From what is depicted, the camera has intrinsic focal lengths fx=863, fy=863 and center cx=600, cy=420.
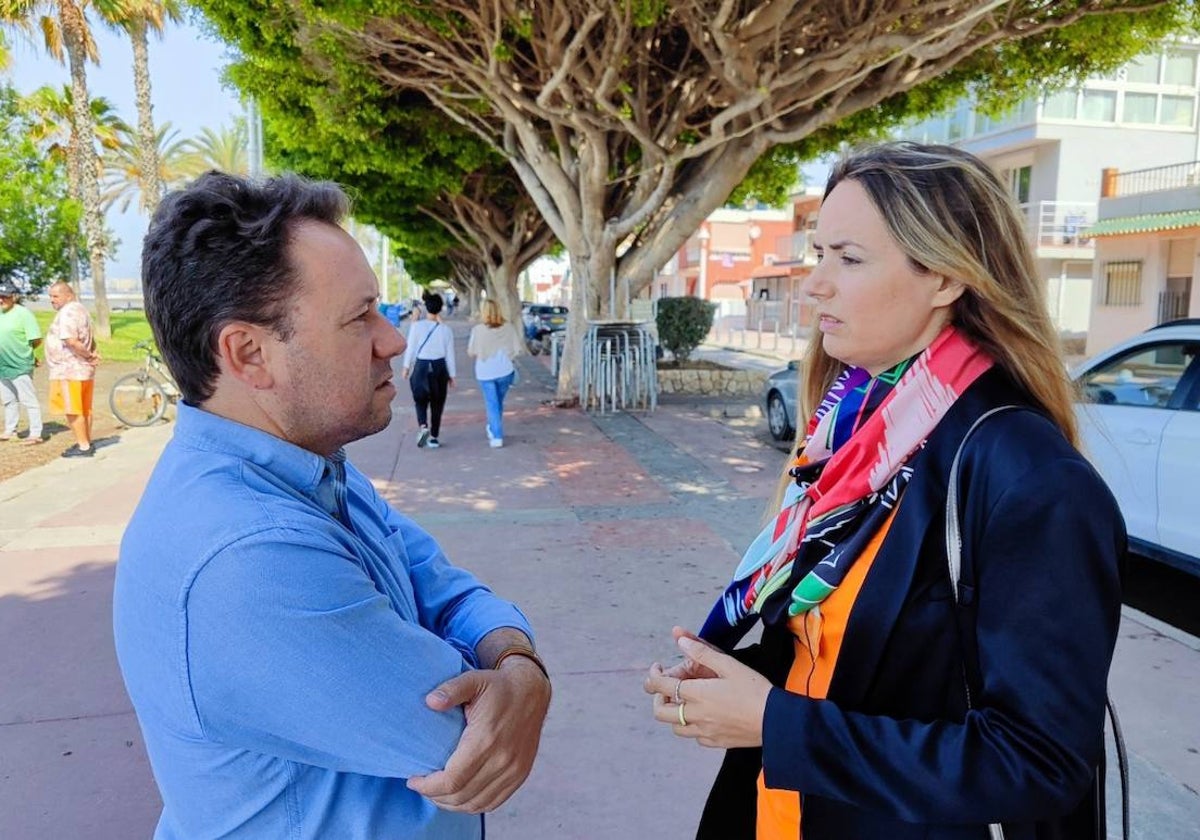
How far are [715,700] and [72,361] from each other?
9.81m

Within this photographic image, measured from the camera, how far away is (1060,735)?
1.19 metres

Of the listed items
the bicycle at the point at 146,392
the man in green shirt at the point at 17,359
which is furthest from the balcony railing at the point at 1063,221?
the man in green shirt at the point at 17,359

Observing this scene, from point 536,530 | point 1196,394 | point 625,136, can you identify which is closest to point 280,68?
point 625,136

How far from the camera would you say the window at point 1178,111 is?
27.6 meters

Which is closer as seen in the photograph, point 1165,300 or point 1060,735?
point 1060,735

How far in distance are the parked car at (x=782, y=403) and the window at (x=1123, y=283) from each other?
1770 cm

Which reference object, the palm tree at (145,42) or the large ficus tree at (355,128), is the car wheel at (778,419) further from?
the palm tree at (145,42)

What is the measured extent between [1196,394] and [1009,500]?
5052 millimetres

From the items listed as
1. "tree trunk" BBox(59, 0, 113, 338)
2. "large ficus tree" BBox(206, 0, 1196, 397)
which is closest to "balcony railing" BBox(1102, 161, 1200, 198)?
"large ficus tree" BBox(206, 0, 1196, 397)

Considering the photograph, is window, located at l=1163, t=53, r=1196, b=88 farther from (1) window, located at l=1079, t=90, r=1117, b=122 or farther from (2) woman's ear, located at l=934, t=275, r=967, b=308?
(2) woman's ear, located at l=934, t=275, r=967, b=308

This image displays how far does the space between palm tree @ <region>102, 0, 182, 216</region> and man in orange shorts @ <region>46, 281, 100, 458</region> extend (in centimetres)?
1523

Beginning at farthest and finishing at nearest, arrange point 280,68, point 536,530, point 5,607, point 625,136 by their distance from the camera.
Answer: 1. point 625,136
2. point 280,68
3. point 536,530
4. point 5,607

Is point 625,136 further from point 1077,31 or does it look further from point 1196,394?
point 1196,394

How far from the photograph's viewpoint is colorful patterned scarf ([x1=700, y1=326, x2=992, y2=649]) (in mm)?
1395
